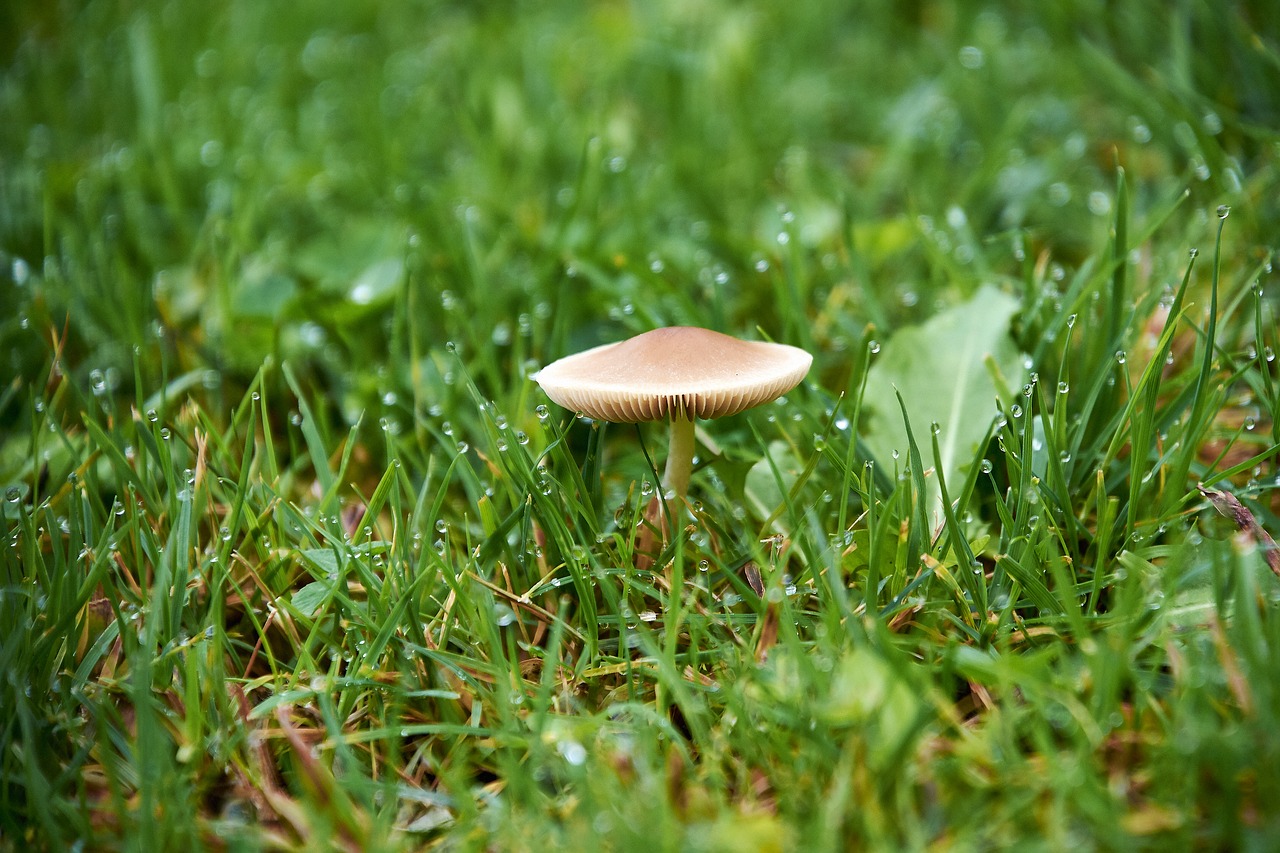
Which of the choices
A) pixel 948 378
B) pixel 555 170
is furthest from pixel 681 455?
pixel 555 170

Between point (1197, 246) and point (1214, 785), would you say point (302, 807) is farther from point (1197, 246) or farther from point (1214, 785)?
point (1197, 246)

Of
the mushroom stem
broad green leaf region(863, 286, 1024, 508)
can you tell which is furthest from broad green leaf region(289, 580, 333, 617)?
broad green leaf region(863, 286, 1024, 508)

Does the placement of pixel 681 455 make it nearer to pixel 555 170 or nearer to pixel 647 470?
pixel 647 470

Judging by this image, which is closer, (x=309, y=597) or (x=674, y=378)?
(x=674, y=378)

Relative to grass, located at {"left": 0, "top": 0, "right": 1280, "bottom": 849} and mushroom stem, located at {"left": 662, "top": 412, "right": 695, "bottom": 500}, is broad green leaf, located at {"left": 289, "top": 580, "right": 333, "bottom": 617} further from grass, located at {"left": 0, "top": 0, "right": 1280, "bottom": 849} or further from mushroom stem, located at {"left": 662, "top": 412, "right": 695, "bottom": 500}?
mushroom stem, located at {"left": 662, "top": 412, "right": 695, "bottom": 500}

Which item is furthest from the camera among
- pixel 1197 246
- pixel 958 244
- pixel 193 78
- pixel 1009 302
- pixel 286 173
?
pixel 193 78

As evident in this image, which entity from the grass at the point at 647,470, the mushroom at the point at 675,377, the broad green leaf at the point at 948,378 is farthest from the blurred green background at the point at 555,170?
the mushroom at the point at 675,377

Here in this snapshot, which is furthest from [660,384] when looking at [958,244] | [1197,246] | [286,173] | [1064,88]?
[1064,88]
